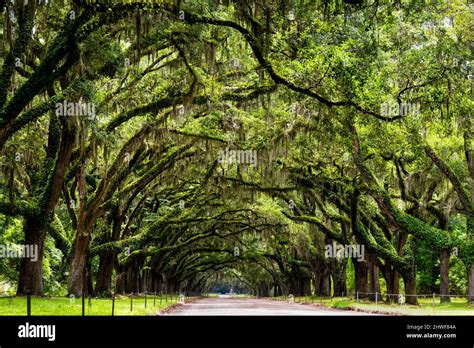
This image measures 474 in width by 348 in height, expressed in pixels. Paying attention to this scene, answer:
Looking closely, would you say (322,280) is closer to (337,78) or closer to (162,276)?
(162,276)

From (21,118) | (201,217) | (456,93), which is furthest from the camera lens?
(201,217)

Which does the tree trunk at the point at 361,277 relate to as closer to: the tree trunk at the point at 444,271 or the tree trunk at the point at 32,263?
the tree trunk at the point at 444,271

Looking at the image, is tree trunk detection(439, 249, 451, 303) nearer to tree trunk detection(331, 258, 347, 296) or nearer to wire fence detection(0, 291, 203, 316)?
tree trunk detection(331, 258, 347, 296)

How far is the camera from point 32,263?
2314 cm

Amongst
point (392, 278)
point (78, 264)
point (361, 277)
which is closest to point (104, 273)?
point (78, 264)

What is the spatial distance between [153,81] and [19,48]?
23.7 feet

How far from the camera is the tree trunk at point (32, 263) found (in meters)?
22.8

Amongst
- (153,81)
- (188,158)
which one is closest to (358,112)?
(153,81)

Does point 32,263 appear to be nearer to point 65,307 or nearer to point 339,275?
point 65,307

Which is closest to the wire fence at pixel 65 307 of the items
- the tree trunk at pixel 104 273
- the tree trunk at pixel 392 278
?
the tree trunk at pixel 104 273

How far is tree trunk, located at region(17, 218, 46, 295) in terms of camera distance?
899 inches

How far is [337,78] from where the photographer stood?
1619 centimetres

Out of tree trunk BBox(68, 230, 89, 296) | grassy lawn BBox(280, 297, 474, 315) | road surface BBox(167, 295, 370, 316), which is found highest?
tree trunk BBox(68, 230, 89, 296)

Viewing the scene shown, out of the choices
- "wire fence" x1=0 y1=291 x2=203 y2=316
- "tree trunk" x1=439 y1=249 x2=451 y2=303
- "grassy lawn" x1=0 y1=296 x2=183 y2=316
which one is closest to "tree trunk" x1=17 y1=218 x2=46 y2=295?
"wire fence" x1=0 y1=291 x2=203 y2=316
